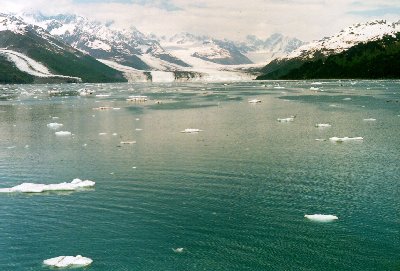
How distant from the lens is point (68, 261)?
15.9 meters

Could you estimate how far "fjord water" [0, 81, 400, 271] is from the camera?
54.4 feet

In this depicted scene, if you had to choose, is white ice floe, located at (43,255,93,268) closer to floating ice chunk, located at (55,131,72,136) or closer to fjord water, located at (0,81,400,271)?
fjord water, located at (0,81,400,271)

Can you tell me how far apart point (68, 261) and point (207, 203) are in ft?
26.2

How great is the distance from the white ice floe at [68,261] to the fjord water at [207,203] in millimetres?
357

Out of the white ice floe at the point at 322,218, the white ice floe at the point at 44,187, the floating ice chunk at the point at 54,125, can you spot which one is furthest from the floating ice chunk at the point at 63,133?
the white ice floe at the point at 322,218

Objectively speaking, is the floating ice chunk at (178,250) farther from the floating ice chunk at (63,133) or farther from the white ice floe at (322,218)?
the floating ice chunk at (63,133)

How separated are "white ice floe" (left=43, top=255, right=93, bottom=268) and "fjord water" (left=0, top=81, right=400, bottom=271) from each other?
0.36 m

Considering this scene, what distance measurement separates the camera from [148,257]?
1648 cm

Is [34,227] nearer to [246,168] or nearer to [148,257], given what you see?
[148,257]

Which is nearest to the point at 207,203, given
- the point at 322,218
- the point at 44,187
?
the point at 322,218

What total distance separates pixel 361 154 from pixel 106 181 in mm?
17754

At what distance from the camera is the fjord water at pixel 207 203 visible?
16.6 meters

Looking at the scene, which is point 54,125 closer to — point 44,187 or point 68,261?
point 44,187

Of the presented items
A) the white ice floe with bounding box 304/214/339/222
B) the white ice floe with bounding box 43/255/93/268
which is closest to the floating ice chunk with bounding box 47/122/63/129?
the white ice floe with bounding box 43/255/93/268
